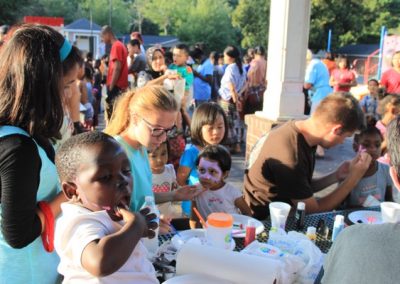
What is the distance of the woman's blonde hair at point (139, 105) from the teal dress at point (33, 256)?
2.45 feet

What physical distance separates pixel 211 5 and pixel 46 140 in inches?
2819

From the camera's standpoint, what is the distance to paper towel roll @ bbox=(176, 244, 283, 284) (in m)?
1.47

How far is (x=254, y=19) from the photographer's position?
37.8 m

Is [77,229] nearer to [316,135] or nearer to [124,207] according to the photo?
[124,207]

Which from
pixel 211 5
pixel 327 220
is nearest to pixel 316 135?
pixel 327 220

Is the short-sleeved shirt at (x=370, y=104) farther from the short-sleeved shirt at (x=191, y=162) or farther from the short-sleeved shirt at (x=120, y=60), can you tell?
the short-sleeved shirt at (x=191, y=162)

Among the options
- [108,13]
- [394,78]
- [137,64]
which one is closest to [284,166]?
[394,78]

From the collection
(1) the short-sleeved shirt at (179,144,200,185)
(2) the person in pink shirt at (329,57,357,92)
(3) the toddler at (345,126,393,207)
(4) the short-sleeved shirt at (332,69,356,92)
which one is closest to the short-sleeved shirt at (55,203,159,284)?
(1) the short-sleeved shirt at (179,144,200,185)

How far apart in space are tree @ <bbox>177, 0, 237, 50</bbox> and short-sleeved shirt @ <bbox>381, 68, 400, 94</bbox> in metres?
52.9

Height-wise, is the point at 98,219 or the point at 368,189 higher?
the point at 98,219

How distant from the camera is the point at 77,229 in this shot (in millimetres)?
1278

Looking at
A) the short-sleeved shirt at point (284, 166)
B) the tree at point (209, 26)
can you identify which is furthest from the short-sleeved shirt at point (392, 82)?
the tree at point (209, 26)

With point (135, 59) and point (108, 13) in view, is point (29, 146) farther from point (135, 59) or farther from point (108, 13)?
point (108, 13)

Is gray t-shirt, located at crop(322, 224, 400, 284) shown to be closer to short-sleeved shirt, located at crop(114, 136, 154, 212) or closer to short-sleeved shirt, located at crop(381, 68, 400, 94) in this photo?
short-sleeved shirt, located at crop(114, 136, 154, 212)
